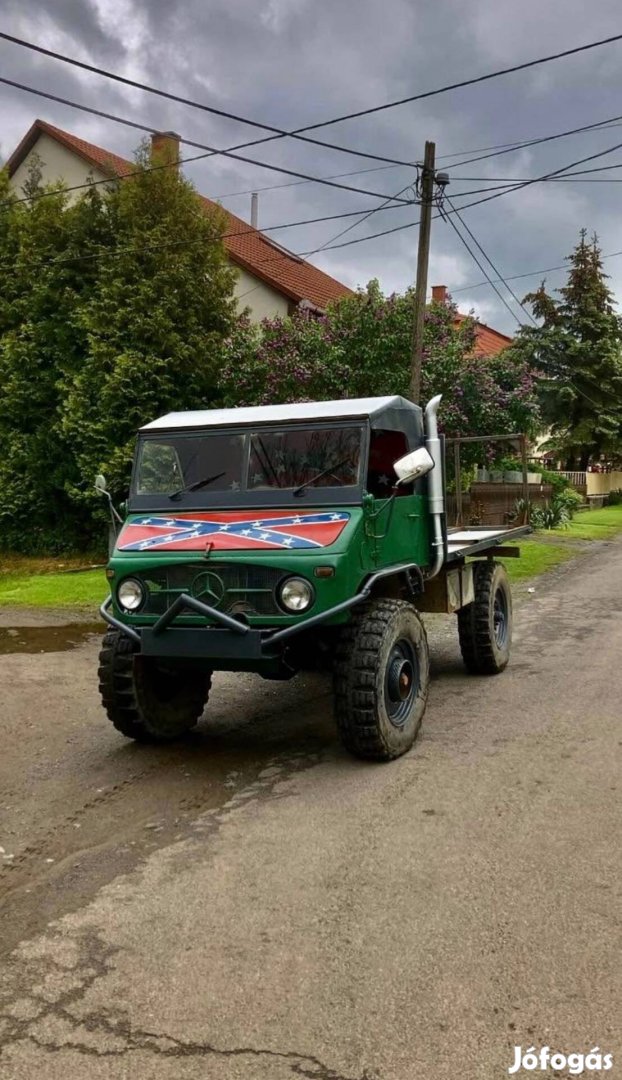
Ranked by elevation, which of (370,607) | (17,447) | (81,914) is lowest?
(81,914)

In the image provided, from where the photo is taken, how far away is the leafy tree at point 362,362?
16.4m

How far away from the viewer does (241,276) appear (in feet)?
75.7

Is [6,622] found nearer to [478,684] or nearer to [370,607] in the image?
[478,684]

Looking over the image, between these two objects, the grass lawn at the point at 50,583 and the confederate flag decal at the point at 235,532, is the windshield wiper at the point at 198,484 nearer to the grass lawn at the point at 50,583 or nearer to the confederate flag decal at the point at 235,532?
the confederate flag decal at the point at 235,532

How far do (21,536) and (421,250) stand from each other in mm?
10318

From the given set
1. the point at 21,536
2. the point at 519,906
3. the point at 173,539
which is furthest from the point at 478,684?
the point at 21,536

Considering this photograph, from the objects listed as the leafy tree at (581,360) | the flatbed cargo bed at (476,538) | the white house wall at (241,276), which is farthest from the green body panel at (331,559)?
the leafy tree at (581,360)

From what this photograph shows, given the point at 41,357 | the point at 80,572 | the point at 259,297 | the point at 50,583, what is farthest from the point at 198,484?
the point at 259,297

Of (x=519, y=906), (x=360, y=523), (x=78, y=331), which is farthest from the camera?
(x=78, y=331)

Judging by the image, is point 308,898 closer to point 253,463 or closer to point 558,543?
point 253,463

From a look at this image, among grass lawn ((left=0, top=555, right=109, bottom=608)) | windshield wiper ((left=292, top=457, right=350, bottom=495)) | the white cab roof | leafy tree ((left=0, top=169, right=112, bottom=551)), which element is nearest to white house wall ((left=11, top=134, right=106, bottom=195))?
leafy tree ((left=0, top=169, right=112, bottom=551))

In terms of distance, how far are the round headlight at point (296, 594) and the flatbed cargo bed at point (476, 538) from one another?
2.04 meters

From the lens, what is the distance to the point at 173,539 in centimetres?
575

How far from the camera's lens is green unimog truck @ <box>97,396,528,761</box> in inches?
210
